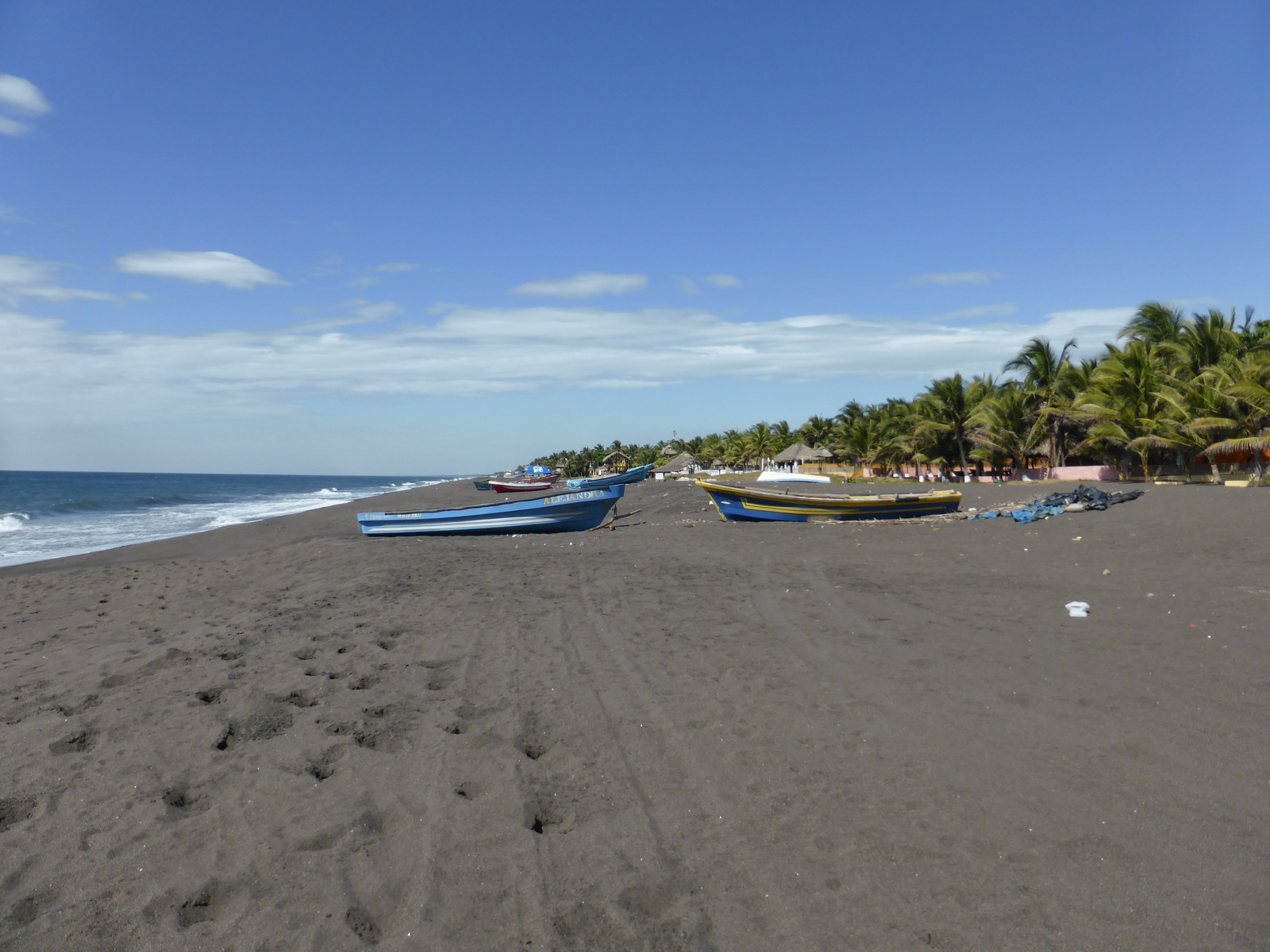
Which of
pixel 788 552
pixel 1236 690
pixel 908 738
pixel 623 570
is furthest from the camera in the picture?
pixel 788 552

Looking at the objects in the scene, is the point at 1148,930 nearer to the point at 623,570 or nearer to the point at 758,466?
the point at 623,570

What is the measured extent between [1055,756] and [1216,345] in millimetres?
33583

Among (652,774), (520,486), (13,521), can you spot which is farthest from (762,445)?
(652,774)

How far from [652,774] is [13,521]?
4099cm

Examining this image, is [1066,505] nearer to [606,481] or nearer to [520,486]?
[606,481]

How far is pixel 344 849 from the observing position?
331cm

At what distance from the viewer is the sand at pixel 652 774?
2861mm

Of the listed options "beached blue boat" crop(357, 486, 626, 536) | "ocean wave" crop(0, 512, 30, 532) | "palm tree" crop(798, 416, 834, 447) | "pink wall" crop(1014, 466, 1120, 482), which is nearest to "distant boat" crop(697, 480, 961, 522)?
"beached blue boat" crop(357, 486, 626, 536)

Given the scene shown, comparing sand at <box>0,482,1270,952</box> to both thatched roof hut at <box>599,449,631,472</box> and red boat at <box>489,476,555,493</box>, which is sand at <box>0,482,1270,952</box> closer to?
red boat at <box>489,476,555,493</box>

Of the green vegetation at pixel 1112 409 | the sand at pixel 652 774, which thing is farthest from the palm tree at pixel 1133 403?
the sand at pixel 652 774

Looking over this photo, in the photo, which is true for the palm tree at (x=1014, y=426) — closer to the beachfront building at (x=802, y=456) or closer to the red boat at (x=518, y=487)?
the beachfront building at (x=802, y=456)

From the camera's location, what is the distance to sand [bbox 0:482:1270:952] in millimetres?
2861

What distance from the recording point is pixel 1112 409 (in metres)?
28.6

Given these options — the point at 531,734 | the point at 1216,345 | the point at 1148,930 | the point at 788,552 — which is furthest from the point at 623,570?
the point at 1216,345
